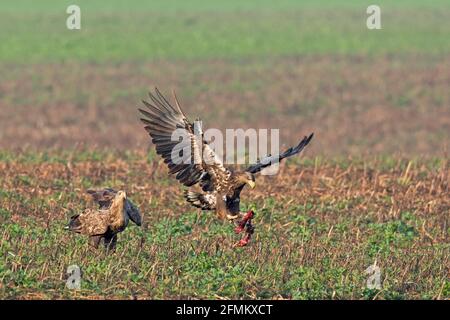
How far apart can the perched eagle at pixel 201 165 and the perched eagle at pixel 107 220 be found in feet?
3.11

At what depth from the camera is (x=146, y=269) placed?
10367 mm

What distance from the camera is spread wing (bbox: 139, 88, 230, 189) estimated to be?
11734mm

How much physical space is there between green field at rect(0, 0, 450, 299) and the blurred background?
7cm

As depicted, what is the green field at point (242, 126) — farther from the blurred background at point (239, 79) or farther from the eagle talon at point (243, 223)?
the eagle talon at point (243, 223)

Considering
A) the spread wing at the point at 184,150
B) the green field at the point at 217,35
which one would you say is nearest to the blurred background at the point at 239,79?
the green field at the point at 217,35

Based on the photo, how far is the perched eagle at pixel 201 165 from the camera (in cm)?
1173

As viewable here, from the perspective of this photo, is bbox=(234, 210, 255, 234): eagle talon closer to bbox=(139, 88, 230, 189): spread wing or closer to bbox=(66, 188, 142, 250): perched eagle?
bbox=(139, 88, 230, 189): spread wing

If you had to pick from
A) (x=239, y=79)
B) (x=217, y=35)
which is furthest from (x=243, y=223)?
(x=217, y=35)

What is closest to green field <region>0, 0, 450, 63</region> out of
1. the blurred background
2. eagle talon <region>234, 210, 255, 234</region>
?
the blurred background

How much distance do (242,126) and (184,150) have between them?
14.2 meters

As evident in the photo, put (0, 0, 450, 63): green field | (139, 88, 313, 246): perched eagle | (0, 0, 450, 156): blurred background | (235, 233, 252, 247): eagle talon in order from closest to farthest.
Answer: (235, 233, 252, 247): eagle talon, (139, 88, 313, 246): perched eagle, (0, 0, 450, 156): blurred background, (0, 0, 450, 63): green field

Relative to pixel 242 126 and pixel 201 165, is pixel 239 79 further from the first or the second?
pixel 201 165

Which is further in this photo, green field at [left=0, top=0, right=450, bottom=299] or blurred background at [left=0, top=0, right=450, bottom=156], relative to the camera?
blurred background at [left=0, top=0, right=450, bottom=156]

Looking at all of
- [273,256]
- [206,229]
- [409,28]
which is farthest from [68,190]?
[409,28]
